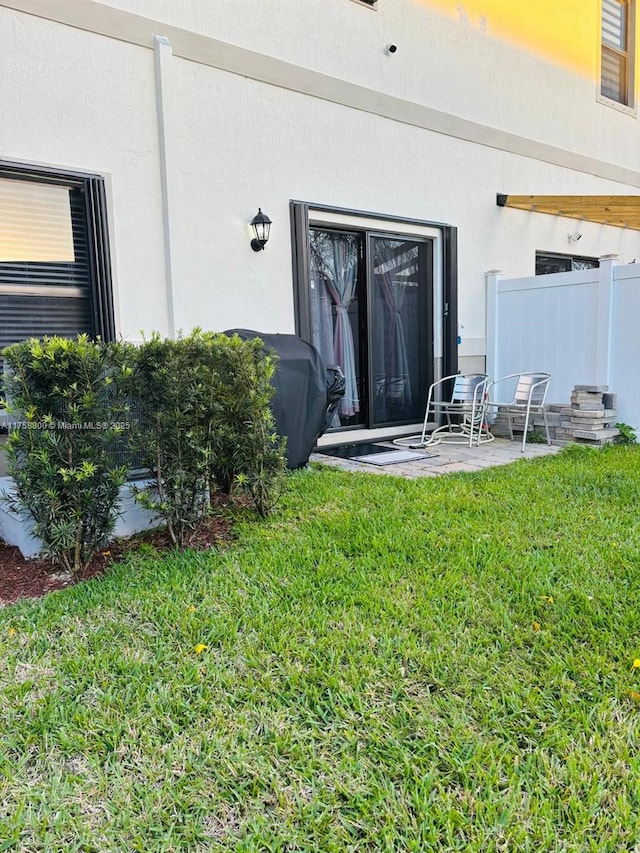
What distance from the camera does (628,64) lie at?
8383 mm

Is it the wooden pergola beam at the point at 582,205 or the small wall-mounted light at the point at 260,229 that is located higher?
the wooden pergola beam at the point at 582,205

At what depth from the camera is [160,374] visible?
2.78m

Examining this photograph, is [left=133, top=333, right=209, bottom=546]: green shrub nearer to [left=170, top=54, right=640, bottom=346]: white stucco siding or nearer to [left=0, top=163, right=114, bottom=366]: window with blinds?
[left=0, top=163, right=114, bottom=366]: window with blinds

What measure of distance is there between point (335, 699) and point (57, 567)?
173 centimetres

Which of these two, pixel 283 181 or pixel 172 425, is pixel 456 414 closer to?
pixel 283 181

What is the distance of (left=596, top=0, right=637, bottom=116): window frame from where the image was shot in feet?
26.5

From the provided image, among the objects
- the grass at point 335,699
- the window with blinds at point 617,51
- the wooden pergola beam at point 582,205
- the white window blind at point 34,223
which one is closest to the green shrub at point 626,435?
the wooden pergola beam at point 582,205

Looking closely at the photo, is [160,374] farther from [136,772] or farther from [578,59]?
[578,59]

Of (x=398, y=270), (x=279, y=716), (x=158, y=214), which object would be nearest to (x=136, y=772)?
(x=279, y=716)

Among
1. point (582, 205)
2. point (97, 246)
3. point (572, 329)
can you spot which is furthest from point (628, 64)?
point (97, 246)

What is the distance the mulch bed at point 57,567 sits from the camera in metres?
2.63

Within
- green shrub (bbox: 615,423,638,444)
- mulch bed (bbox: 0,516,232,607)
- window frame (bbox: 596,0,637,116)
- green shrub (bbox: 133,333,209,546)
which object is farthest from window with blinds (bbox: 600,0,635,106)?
mulch bed (bbox: 0,516,232,607)

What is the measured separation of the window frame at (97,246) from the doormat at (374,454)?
91.6 inches

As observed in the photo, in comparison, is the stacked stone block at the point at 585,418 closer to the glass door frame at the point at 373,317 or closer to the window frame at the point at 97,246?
the glass door frame at the point at 373,317
